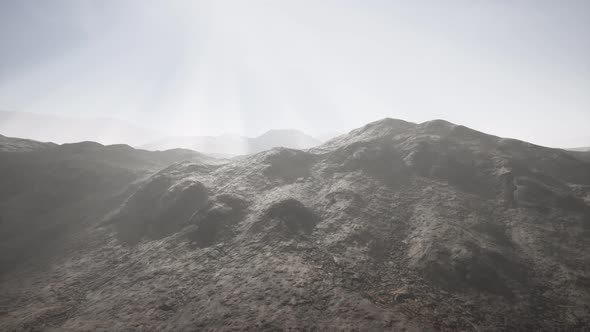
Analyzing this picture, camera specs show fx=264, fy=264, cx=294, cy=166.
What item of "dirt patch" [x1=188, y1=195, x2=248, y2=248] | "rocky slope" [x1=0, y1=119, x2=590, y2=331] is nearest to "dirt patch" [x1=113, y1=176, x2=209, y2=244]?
"rocky slope" [x1=0, y1=119, x2=590, y2=331]

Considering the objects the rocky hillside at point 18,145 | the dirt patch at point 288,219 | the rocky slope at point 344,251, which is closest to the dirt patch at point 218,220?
the rocky slope at point 344,251

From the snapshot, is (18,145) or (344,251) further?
(18,145)

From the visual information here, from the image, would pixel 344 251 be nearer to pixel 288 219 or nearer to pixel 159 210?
pixel 288 219

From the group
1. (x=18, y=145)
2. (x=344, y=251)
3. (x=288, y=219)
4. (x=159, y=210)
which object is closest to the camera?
(x=344, y=251)

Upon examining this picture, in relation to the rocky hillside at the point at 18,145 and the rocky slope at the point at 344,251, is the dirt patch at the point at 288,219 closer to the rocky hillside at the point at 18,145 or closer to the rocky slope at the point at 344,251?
the rocky slope at the point at 344,251

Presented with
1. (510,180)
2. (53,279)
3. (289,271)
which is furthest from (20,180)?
(510,180)

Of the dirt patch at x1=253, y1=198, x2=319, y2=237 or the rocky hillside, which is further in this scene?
the rocky hillside

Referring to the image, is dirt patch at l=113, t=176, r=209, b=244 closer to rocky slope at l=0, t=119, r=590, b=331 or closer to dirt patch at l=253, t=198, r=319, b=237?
rocky slope at l=0, t=119, r=590, b=331

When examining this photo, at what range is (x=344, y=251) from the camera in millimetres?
15750

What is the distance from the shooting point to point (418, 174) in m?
23.8

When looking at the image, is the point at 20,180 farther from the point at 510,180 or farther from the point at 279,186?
the point at 510,180

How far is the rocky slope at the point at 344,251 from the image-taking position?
11.5 metres

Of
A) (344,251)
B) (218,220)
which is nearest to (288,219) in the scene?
(344,251)

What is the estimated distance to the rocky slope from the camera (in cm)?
1147
